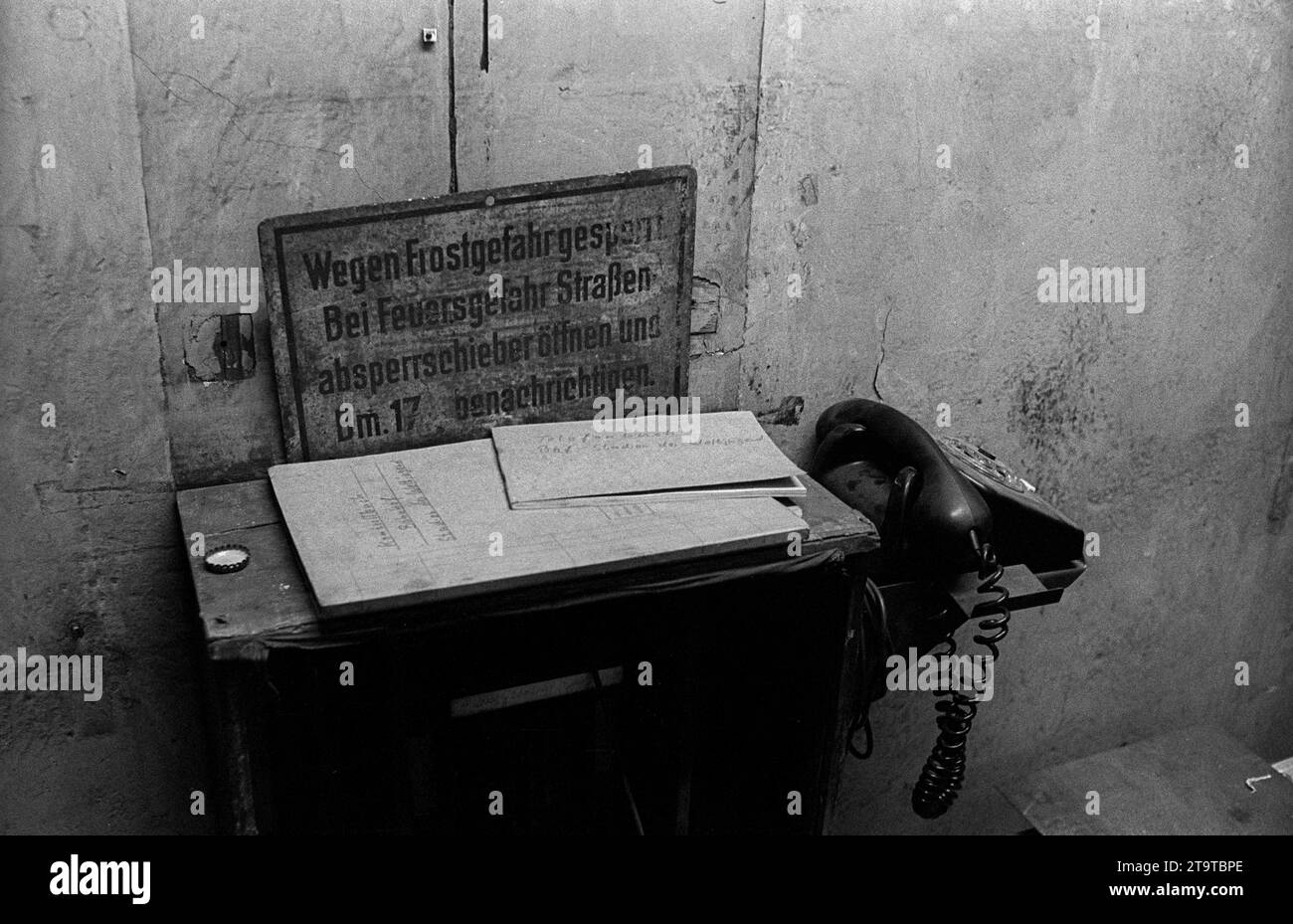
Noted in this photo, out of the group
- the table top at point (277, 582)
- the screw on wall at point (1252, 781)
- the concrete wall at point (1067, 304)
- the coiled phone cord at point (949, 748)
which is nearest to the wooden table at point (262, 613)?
the table top at point (277, 582)

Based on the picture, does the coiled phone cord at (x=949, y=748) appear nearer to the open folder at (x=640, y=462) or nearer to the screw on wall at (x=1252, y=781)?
the open folder at (x=640, y=462)

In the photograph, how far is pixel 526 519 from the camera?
139 centimetres

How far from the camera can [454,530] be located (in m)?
1.35

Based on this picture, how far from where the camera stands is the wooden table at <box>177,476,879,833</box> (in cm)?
122

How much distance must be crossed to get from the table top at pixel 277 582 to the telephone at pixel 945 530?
0.15m

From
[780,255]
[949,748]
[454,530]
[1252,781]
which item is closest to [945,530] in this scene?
[949,748]

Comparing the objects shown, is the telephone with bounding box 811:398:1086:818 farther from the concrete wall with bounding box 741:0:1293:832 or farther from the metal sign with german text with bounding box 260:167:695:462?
the metal sign with german text with bounding box 260:167:695:462

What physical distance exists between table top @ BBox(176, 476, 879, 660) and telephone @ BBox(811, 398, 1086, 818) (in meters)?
0.15

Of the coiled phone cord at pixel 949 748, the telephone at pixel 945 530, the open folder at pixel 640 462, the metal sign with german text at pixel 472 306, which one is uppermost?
the metal sign with german text at pixel 472 306

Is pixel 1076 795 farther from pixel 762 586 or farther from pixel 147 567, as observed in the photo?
pixel 147 567

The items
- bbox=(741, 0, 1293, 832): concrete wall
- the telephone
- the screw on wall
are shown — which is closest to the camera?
the telephone

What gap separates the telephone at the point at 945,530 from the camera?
1603mm

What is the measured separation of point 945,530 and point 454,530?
0.66 metres

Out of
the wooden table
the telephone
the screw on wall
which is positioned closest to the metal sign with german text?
the wooden table
